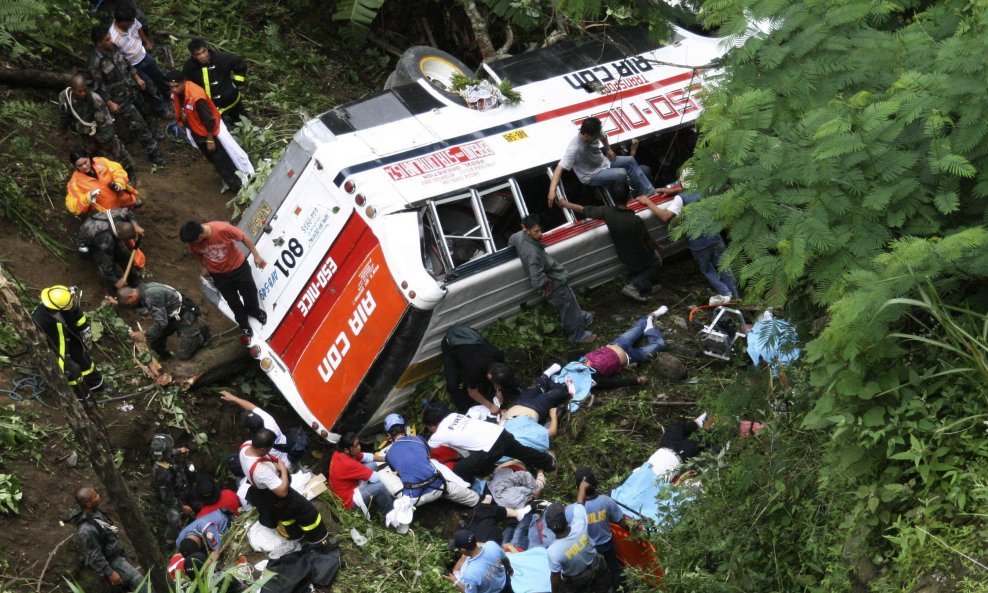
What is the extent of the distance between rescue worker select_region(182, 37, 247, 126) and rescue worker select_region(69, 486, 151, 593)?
522 cm

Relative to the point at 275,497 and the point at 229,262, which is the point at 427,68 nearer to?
the point at 229,262

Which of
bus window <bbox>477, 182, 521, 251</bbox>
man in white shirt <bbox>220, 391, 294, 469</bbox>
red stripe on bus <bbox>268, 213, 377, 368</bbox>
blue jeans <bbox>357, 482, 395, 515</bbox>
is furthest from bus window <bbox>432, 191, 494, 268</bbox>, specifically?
man in white shirt <bbox>220, 391, 294, 469</bbox>

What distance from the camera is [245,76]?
13.4 m

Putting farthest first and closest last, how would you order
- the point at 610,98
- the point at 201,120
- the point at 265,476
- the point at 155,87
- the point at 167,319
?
1. the point at 155,87
2. the point at 201,120
3. the point at 610,98
4. the point at 167,319
5. the point at 265,476

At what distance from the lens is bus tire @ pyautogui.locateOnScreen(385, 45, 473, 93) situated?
11.0 meters

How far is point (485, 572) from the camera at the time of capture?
8094 mm

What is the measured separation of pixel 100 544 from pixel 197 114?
16.4 feet

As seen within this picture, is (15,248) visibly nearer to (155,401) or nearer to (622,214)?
→ (155,401)

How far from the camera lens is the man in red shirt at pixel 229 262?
9.83 m

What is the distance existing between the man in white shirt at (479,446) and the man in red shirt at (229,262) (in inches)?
81.4

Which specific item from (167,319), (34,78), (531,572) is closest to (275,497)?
(531,572)

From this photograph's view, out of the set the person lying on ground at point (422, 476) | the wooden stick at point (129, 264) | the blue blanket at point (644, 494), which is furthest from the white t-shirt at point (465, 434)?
the wooden stick at point (129, 264)

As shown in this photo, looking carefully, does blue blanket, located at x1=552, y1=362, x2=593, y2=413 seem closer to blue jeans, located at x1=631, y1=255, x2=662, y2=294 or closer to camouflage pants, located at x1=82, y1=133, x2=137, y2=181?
blue jeans, located at x1=631, y1=255, x2=662, y2=294

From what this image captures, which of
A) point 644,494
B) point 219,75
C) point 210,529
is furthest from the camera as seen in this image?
point 219,75
